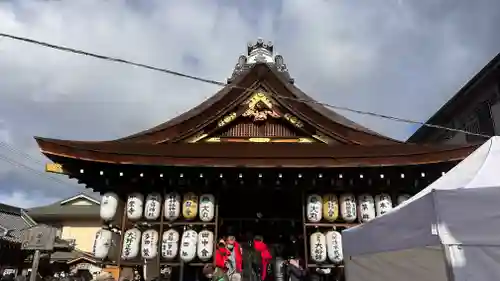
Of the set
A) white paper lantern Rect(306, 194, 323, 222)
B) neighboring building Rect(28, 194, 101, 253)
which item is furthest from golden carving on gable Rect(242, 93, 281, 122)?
neighboring building Rect(28, 194, 101, 253)

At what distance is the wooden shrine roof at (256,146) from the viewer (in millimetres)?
8172

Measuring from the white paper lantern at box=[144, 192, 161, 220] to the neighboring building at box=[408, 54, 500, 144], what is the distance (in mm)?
10514

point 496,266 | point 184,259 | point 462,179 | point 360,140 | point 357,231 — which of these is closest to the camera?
point 496,266

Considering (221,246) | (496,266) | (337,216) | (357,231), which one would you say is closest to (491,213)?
(496,266)

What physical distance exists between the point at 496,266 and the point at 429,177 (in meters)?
5.17

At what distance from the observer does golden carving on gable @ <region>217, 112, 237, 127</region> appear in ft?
33.3

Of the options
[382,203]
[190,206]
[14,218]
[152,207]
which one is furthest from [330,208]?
[14,218]

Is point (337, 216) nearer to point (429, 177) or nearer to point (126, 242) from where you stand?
point (429, 177)

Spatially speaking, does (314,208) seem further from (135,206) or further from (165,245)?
(135,206)

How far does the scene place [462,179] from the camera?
14.1ft

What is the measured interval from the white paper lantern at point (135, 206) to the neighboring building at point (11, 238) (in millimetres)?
15921

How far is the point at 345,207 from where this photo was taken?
868cm

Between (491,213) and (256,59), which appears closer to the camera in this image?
(491,213)

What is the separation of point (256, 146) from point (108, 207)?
3.51 m
